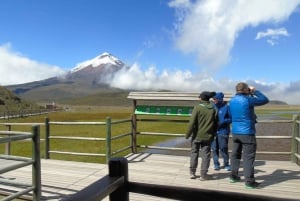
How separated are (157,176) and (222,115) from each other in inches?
76.4

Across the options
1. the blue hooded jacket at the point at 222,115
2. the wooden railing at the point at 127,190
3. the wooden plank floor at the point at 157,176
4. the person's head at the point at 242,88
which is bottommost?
the wooden plank floor at the point at 157,176

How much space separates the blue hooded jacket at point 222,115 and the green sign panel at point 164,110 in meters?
1.99

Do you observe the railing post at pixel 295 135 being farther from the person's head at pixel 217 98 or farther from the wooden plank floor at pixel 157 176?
the person's head at pixel 217 98

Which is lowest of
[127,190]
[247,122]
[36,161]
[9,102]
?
[36,161]

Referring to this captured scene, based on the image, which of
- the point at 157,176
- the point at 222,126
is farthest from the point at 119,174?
the point at 222,126

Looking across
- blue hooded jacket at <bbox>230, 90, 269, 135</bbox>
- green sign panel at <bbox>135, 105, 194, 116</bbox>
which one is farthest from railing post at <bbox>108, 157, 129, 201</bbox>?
green sign panel at <bbox>135, 105, 194, 116</bbox>

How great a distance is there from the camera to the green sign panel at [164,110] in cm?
1066

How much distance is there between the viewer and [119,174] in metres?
2.68

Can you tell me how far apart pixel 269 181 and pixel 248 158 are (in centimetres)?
100

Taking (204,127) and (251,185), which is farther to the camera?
(204,127)

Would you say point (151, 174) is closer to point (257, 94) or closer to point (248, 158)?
point (248, 158)

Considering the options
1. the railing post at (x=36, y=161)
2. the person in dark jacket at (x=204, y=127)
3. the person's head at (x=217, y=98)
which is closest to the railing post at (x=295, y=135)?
the person's head at (x=217, y=98)

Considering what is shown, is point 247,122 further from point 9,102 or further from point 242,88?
point 9,102

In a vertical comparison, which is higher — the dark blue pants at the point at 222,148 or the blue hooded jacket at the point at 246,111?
the blue hooded jacket at the point at 246,111
